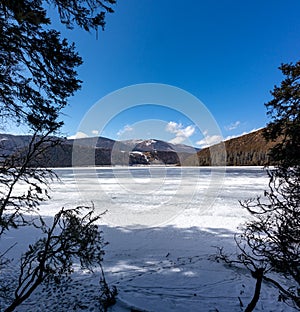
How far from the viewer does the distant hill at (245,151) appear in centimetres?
7254

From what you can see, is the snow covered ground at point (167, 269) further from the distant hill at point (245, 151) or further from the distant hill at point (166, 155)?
the distant hill at point (245, 151)

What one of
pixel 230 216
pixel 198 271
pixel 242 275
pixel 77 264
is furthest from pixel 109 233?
pixel 230 216

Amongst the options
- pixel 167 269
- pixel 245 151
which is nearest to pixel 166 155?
pixel 245 151

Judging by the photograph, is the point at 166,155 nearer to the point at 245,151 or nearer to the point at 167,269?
the point at 245,151

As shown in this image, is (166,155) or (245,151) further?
(166,155)

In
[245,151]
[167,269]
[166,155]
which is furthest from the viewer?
[166,155]

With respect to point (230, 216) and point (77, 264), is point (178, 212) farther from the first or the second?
point (77, 264)

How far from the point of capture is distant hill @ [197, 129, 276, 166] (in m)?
72.5

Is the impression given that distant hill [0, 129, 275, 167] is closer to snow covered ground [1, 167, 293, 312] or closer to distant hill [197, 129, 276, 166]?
distant hill [197, 129, 276, 166]

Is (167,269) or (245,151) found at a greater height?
(245,151)

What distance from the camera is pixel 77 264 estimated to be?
5.07 metres

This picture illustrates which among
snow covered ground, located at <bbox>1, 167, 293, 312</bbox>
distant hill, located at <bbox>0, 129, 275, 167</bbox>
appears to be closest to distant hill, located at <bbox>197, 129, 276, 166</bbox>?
distant hill, located at <bbox>0, 129, 275, 167</bbox>

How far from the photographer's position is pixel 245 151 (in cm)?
8812

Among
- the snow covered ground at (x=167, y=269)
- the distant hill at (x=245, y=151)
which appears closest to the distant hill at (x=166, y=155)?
the distant hill at (x=245, y=151)
